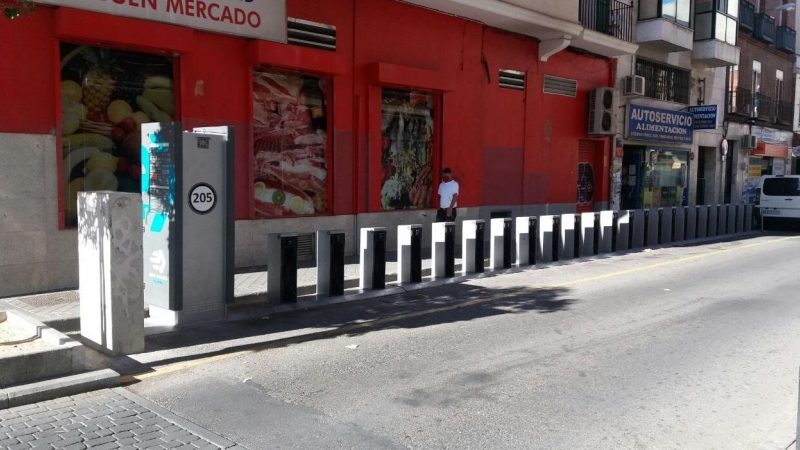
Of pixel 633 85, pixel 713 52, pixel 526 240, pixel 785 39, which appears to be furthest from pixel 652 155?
pixel 785 39

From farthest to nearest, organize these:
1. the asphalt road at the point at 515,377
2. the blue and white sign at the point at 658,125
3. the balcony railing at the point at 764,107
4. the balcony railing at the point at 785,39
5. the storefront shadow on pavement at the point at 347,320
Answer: the balcony railing at the point at 785,39
the balcony railing at the point at 764,107
the blue and white sign at the point at 658,125
the storefront shadow on pavement at the point at 347,320
the asphalt road at the point at 515,377

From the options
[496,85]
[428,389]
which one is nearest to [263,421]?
[428,389]

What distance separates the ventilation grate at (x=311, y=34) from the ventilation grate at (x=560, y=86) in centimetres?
796

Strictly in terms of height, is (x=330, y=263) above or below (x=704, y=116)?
below

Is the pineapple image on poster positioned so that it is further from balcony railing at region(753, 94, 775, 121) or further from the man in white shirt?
balcony railing at region(753, 94, 775, 121)

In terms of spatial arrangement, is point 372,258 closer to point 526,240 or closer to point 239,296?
point 239,296

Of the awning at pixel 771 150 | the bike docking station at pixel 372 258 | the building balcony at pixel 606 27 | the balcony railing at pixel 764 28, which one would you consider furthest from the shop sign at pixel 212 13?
the awning at pixel 771 150

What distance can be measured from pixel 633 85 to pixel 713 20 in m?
6.53

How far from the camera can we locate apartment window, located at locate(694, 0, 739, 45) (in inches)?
974

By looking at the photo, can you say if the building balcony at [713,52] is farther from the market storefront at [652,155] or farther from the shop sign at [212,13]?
the shop sign at [212,13]

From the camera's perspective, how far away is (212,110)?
11016 millimetres

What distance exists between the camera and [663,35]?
846 inches

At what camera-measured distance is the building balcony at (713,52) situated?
2469 centimetres

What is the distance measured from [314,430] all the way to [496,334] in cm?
325
